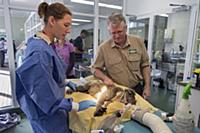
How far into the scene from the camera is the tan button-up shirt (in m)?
1.79

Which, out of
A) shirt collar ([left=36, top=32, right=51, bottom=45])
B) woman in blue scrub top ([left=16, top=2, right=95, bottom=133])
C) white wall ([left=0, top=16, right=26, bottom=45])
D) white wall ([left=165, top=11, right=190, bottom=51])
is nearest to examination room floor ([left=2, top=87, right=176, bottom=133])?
white wall ([left=165, top=11, right=190, bottom=51])

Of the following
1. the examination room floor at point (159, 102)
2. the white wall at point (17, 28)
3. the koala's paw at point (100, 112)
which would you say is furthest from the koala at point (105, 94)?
the white wall at point (17, 28)

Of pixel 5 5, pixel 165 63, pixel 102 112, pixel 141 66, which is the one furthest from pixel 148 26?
pixel 102 112

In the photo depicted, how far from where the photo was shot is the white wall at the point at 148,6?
3830 millimetres

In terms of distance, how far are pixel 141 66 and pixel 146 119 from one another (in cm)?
94

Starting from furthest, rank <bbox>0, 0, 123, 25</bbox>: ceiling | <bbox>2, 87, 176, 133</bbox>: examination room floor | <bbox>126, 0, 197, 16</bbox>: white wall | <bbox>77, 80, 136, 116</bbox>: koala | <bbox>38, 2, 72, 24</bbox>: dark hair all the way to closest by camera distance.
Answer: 1. <bbox>126, 0, 197, 16</bbox>: white wall
2. <bbox>0, 0, 123, 25</bbox>: ceiling
3. <bbox>2, 87, 176, 133</bbox>: examination room floor
4. <bbox>77, 80, 136, 116</bbox>: koala
5. <bbox>38, 2, 72, 24</bbox>: dark hair

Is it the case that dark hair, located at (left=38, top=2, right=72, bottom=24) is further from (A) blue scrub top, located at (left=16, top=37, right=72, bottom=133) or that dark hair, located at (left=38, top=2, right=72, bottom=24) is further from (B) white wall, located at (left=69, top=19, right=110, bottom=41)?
(B) white wall, located at (left=69, top=19, right=110, bottom=41)

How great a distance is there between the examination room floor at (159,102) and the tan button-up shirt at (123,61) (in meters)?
1.78

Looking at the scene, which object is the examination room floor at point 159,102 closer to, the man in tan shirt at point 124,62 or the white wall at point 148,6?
the man in tan shirt at point 124,62

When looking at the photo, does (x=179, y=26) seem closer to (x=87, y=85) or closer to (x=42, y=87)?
(x=87, y=85)

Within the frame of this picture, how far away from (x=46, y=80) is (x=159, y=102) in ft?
11.3

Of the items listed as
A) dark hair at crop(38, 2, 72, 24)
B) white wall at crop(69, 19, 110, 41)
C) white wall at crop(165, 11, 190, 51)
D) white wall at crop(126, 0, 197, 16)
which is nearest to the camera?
dark hair at crop(38, 2, 72, 24)

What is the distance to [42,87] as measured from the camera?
3.29 feet

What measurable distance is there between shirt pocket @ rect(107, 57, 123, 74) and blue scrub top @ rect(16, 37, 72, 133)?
27.5 inches
